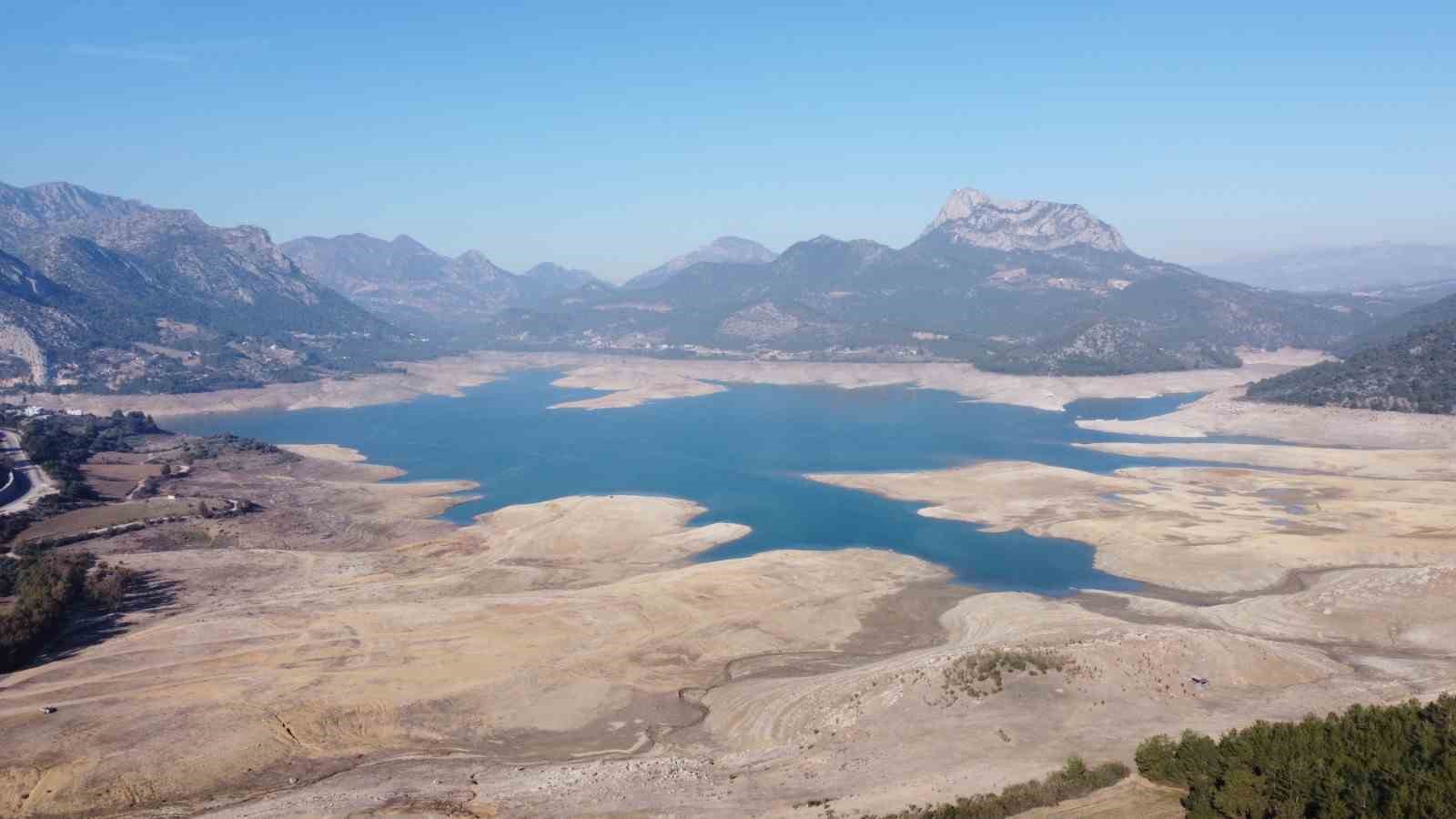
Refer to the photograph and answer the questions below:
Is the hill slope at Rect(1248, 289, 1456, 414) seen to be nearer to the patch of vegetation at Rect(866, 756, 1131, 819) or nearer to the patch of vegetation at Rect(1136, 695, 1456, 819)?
the patch of vegetation at Rect(1136, 695, 1456, 819)

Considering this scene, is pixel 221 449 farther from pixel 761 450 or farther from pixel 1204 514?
pixel 1204 514

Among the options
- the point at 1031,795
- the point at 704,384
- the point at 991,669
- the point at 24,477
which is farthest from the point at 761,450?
the point at 1031,795

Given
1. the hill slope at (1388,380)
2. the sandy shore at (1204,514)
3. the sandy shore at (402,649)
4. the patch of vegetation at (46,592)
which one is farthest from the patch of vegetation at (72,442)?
the hill slope at (1388,380)

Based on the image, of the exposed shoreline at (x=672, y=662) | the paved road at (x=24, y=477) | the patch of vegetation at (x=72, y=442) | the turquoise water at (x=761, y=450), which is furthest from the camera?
the patch of vegetation at (x=72, y=442)

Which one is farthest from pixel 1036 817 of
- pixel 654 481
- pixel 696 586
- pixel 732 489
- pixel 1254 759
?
pixel 654 481

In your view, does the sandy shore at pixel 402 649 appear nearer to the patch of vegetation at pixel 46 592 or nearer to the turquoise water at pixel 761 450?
the patch of vegetation at pixel 46 592

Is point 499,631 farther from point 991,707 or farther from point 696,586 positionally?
point 991,707
